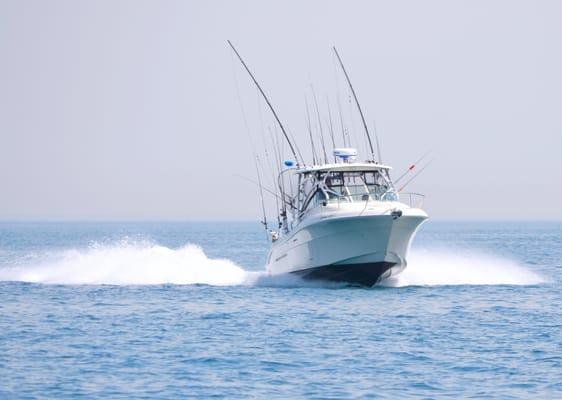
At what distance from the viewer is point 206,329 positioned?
2705 cm

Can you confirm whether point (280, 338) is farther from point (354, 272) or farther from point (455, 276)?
point (455, 276)

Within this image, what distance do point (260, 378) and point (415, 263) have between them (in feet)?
98.5

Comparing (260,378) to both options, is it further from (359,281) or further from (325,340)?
(359,281)

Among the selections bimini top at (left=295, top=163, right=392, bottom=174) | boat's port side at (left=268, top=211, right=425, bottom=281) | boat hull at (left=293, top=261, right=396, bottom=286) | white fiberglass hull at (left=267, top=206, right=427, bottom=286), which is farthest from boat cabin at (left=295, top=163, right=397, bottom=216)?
boat hull at (left=293, top=261, right=396, bottom=286)

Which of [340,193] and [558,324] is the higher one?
[340,193]

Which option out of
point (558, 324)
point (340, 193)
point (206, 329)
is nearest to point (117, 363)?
point (206, 329)

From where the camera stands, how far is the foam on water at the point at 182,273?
41312 millimetres

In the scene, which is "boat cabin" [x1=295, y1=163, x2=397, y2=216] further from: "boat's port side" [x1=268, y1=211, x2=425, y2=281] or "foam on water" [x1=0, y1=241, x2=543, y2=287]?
"foam on water" [x1=0, y1=241, x2=543, y2=287]

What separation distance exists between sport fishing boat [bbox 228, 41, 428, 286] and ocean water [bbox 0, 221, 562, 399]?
0.91 meters

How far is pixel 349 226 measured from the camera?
111 feet

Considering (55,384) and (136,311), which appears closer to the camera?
(55,384)

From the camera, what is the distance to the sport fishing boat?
33938mm

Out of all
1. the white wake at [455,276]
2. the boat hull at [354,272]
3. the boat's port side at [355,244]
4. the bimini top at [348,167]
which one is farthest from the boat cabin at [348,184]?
the white wake at [455,276]

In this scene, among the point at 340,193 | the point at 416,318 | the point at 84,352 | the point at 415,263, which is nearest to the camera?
the point at 84,352
